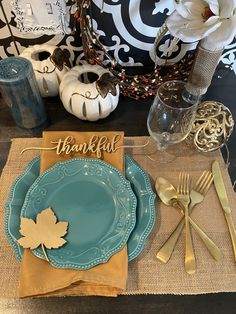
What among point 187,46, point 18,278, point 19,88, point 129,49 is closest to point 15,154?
point 19,88

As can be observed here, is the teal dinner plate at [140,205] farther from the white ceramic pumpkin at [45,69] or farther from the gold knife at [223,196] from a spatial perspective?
the white ceramic pumpkin at [45,69]

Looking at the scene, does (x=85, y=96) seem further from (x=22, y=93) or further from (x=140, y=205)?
(x=140, y=205)

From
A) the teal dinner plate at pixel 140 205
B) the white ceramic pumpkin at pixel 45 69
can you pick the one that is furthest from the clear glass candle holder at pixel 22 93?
the teal dinner plate at pixel 140 205

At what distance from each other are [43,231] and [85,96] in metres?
0.28

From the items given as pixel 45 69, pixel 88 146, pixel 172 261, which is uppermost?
pixel 45 69

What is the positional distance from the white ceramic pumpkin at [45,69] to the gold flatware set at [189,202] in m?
0.32

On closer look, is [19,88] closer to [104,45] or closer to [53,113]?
[53,113]

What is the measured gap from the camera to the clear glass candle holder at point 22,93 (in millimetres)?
537

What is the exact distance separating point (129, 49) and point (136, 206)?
1.30 feet

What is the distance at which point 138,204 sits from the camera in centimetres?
51

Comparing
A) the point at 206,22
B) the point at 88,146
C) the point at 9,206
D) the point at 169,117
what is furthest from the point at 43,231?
the point at 206,22

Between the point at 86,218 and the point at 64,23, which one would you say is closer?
the point at 86,218

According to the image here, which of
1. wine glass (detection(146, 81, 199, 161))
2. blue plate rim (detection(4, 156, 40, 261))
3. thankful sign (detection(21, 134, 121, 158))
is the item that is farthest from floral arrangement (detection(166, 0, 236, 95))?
blue plate rim (detection(4, 156, 40, 261))

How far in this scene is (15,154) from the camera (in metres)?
0.59
